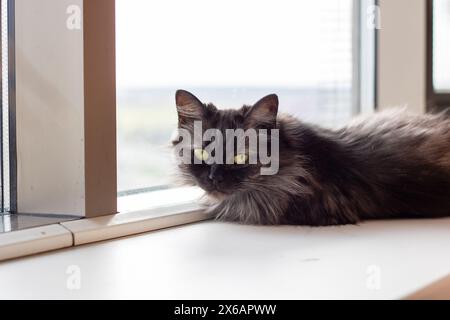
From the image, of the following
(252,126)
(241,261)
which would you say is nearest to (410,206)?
(252,126)

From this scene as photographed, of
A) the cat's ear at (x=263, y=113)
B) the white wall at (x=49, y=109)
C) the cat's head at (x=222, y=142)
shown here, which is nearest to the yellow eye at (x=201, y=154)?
the cat's head at (x=222, y=142)

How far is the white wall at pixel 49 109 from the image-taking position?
51.5 inches

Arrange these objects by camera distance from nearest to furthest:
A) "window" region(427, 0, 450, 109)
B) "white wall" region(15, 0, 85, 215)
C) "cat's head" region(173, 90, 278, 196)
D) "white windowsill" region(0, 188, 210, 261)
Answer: "white windowsill" region(0, 188, 210, 261) → "white wall" region(15, 0, 85, 215) → "cat's head" region(173, 90, 278, 196) → "window" region(427, 0, 450, 109)

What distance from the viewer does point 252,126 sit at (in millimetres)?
1444

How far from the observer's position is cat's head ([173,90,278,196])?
1.42m

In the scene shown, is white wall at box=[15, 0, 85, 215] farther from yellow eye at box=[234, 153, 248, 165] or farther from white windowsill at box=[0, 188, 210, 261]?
yellow eye at box=[234, 153, 248, 165]

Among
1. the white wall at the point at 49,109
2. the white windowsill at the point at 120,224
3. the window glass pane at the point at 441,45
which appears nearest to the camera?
the white windowsill at the point at 120,224

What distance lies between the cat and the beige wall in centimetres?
80

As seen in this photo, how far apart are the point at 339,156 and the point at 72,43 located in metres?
0.75

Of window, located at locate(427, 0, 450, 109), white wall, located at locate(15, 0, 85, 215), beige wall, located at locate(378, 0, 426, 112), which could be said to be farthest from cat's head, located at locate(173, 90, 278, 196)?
window, located at locate(427, 0, 450, 109)

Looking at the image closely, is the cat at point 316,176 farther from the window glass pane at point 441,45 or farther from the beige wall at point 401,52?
the window glass pane at point 441,45

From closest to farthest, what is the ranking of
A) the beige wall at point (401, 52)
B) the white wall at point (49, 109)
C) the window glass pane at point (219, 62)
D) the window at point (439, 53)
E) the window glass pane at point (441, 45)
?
the white wall at point (49, 109) < the window glass pane at point (219, 62) < the beige wall at point (401, 52) < the window at point (439, 53) < the window glass pane at point (441, 45)

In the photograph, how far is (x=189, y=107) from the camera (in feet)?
4.79
